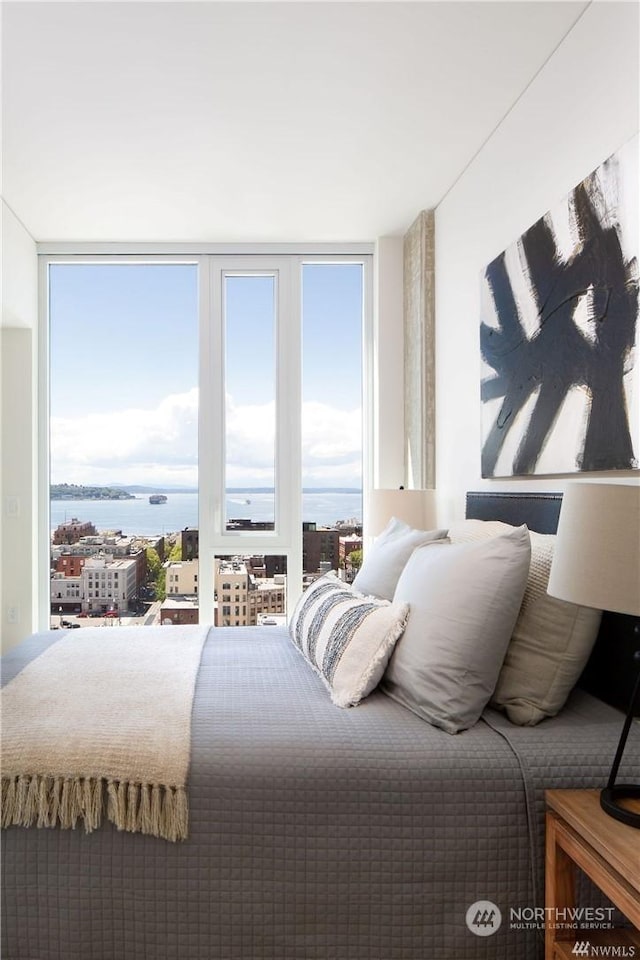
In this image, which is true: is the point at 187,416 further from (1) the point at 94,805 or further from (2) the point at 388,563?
(1) the point at 94,805

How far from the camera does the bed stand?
1.53 metres

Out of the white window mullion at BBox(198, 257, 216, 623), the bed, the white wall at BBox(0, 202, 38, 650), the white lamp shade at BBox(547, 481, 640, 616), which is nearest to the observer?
the white lamp shade at BBox(547, 481, 640, 616)

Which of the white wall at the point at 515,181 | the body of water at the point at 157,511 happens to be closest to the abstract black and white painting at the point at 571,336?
the white wall at the point at 515,181

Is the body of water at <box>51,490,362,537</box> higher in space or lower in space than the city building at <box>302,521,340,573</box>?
higher

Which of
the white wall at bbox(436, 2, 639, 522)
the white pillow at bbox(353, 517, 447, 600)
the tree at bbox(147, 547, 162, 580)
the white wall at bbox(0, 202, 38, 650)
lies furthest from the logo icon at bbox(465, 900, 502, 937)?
the white wall at bbox(0, 202, 38, 650)

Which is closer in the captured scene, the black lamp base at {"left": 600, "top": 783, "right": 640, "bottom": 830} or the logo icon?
the black lamp base at {"left": 600, "top": 783, "right": 640, "bottom": 830}

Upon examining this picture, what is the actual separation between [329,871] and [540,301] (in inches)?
73.5

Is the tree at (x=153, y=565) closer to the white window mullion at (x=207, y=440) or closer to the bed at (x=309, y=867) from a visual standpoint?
the white window mullion at (x=207, y=440)

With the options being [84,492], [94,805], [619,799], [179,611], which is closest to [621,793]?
[619,799]

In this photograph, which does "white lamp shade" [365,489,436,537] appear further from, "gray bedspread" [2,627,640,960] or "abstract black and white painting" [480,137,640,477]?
"gray bedspread" [2,627,640,960]

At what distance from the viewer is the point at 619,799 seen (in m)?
1.44

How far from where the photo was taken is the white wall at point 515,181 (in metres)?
1.97

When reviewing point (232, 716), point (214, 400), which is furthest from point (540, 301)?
point (214, 400)

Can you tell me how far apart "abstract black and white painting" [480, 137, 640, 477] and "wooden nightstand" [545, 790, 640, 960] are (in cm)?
87
